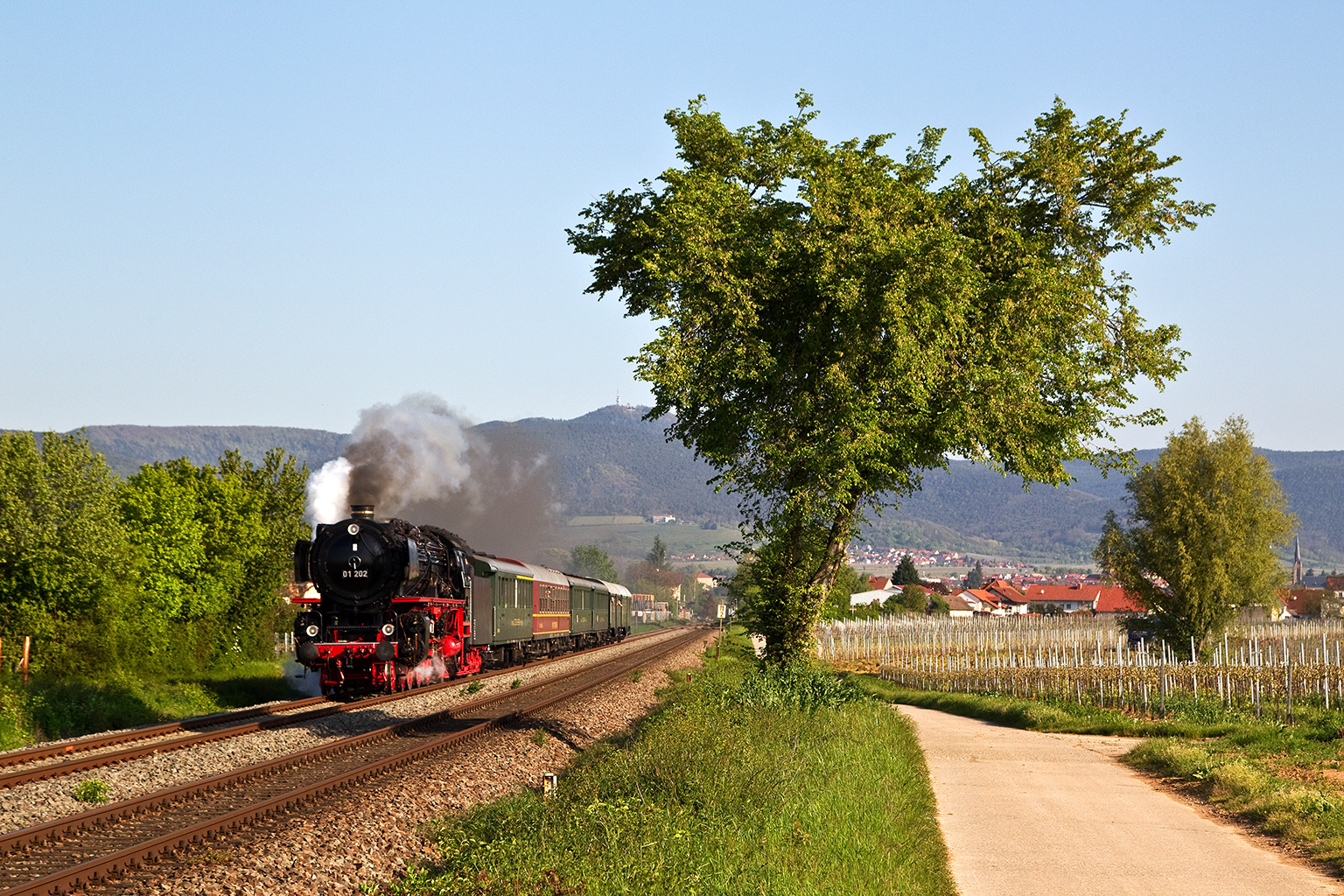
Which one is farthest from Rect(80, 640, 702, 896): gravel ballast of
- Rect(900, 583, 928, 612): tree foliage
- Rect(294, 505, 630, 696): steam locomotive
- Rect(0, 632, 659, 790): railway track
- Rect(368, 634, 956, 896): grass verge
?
Rect(900, 583, 928, 612): tree foliage

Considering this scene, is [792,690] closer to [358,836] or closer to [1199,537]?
[358,836]

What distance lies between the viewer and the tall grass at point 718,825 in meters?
9.78

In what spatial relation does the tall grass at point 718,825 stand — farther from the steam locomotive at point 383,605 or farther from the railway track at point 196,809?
the steam locomotive at point 383,605

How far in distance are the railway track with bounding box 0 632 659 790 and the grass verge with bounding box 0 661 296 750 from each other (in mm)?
2601

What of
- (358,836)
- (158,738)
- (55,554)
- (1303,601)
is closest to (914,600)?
(1303,601)

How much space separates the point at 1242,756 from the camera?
68.4 ft

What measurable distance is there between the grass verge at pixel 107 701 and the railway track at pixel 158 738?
2601mm

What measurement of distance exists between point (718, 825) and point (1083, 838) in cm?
527

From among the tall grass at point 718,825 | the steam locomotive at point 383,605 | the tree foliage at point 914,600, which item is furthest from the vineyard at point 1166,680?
the tree foliage at point 914,600

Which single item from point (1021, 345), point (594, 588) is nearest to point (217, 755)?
point (1021, 345)

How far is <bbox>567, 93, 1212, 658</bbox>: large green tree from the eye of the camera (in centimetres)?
2003

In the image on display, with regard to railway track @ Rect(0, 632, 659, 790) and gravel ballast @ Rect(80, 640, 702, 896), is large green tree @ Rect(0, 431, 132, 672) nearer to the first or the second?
railway track @ Rect(0, 632, 659, 790)

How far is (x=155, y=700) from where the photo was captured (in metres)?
29.8

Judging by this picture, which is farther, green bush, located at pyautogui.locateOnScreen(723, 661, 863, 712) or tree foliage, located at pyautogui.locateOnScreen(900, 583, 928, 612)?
tree foliage, located at pyautogui.locateOnScreen(900, 583, 928, 612)
